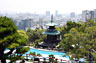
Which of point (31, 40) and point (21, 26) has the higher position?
point (31, 40)

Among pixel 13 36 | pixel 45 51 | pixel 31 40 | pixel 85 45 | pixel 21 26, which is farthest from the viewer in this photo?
pixel 21 26

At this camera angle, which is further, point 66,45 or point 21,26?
point 21,26

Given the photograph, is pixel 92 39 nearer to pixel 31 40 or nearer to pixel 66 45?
pixel 66 45

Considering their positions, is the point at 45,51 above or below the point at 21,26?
above

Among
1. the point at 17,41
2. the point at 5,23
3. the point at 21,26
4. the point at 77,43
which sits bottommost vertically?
the point at 21,26

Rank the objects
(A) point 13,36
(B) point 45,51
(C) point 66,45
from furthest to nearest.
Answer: (B) point 45,51, (C) point 66,45, (A) point 13,36

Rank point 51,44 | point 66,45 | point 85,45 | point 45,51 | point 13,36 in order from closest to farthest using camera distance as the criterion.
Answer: point 13,36 < point 85,45 < point 66,45 < point 45,51 < point 51,44

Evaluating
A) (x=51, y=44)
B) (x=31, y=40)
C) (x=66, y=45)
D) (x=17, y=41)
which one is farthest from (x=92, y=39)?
(x=31, y=40)

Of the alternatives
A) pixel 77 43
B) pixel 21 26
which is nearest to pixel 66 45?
pixel 77 43

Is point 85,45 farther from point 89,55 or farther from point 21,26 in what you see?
point 21,26
